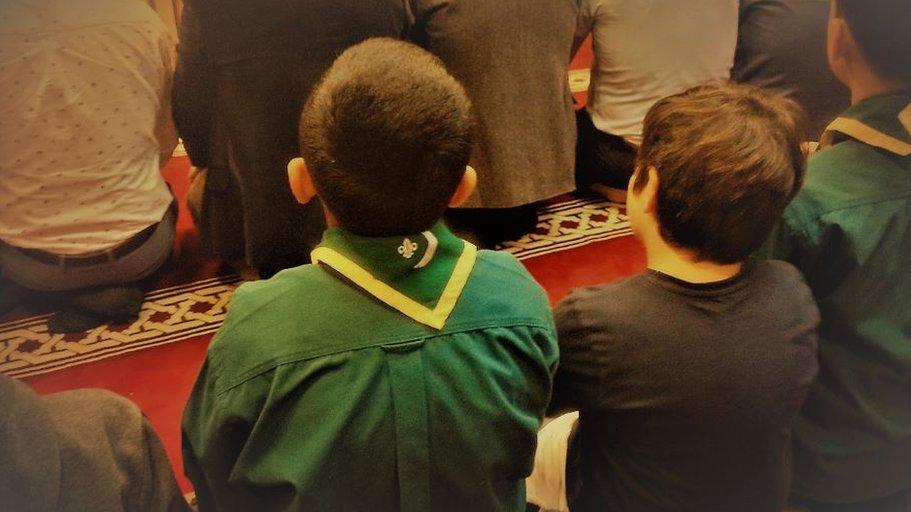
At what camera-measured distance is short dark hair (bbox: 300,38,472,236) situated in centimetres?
70

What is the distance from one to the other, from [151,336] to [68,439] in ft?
3.51

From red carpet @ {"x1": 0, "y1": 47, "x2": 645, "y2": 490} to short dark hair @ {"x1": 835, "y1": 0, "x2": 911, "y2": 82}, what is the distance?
103cm

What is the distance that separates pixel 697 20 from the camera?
1954 mm

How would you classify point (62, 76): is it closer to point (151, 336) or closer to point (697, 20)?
point (151, 336)

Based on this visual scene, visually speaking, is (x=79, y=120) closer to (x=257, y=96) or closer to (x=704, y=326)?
(x=257, y=96)

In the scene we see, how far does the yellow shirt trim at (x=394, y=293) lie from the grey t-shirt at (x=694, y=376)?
0.19 m

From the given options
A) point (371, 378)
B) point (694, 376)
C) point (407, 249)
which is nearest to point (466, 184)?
point (407, 249)

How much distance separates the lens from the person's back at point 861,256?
941 mm

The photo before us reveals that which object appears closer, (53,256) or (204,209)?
(53,256)

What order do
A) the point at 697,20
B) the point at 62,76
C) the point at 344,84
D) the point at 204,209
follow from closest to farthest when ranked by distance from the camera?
the point at 344,84, the point at 62,76, the point at 204,209, the point at 697,20

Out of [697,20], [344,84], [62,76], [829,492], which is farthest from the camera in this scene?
[697,20]

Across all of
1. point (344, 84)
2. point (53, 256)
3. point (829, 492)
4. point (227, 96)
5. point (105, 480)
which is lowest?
point (829, 492)

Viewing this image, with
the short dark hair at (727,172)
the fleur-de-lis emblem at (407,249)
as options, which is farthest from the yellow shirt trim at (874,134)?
the fleur-de-lis emblem at (407,249)

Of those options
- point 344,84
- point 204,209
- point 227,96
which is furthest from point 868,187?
point 204,209
